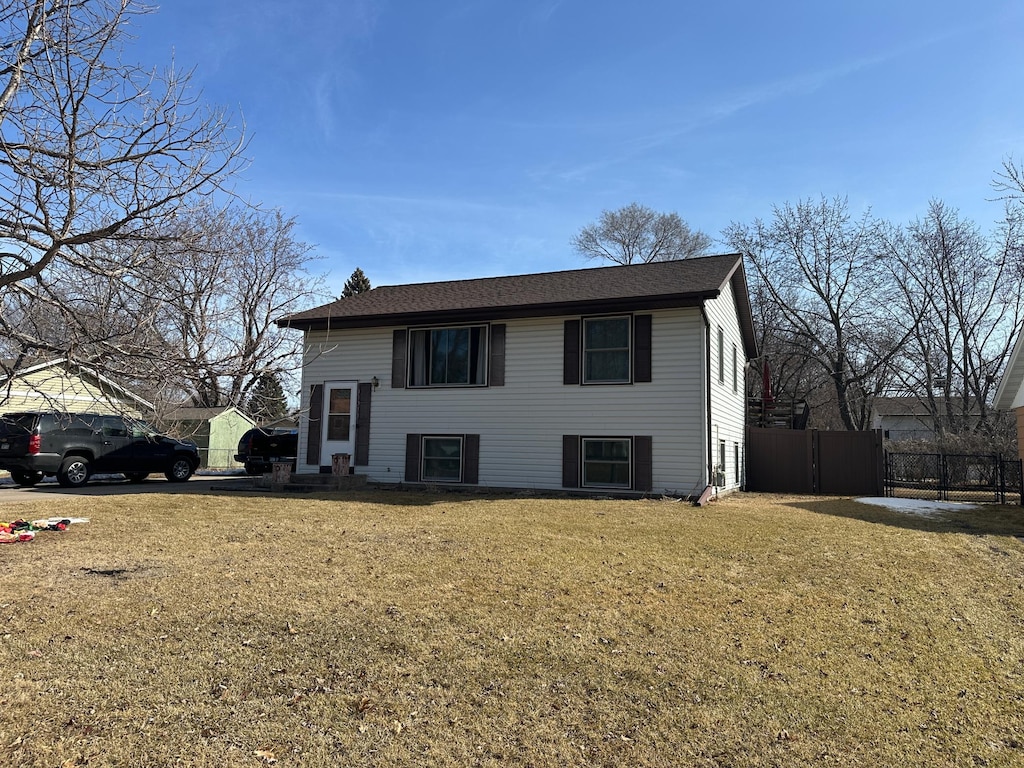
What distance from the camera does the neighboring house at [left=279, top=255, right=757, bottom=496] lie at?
1327cm

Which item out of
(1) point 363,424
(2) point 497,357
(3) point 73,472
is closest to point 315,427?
(1) point 363,424

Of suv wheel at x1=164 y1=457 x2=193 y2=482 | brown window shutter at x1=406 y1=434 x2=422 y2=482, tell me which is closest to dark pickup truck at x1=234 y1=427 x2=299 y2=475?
suv wheel at x1=164 y1=457 x2=193 y2=482

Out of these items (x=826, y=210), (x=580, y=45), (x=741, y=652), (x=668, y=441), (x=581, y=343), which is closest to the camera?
(x=741, y=652)

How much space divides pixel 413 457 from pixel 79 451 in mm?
7375

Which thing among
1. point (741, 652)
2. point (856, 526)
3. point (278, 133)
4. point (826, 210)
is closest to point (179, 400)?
point (278, 133)

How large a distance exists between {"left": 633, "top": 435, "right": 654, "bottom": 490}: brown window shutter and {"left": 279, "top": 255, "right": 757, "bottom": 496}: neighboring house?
0.03 meters

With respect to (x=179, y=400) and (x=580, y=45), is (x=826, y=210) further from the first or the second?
(x=179, y=400)

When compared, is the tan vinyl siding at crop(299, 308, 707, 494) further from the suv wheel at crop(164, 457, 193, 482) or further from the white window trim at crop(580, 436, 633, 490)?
the suv wheel at crop(164, 457, 193, 482)

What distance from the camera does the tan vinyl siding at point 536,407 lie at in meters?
13.1

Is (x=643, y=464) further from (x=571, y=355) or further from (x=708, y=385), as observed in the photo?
(x=571, y=355)

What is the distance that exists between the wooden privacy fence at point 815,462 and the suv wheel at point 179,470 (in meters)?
15.3

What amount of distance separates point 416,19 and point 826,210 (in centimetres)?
2607

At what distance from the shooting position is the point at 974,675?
13.3 ft

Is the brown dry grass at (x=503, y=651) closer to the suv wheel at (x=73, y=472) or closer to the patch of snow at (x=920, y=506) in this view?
the patch of snow at (x=920, y=506)
